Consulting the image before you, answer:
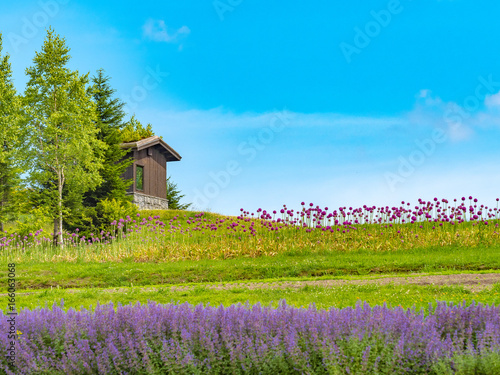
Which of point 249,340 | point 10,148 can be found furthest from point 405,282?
point 10,148

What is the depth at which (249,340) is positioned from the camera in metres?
3.73

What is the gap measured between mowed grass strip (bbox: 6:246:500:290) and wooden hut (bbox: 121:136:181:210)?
15.6 metres

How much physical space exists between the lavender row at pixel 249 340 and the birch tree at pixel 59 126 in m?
17.7

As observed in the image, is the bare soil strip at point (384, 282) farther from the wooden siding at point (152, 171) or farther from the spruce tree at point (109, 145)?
the wooden siding at point (152, 171)

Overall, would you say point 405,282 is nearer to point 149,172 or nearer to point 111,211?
point 111,211

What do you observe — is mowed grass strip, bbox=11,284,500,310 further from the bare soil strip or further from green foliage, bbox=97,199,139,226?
green foliage, bbox=97,199,139,226

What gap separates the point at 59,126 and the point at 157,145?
983 centimetres

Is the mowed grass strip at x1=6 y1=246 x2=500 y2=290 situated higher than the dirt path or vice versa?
the mowed grass strip at x1=6 y1=246 x2=500 y2=290

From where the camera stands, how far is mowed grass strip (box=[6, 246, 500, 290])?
38.8 ft

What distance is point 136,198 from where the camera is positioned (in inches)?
1132

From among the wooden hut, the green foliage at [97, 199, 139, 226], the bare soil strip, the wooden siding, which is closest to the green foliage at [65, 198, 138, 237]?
the green foliage at [97, 199, 139, 226]

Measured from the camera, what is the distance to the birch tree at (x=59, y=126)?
69.8 ft

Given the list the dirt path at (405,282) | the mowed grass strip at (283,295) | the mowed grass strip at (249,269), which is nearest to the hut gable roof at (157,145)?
the mowed grass strip at (249,269)

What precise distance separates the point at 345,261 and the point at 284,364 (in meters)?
9.39
